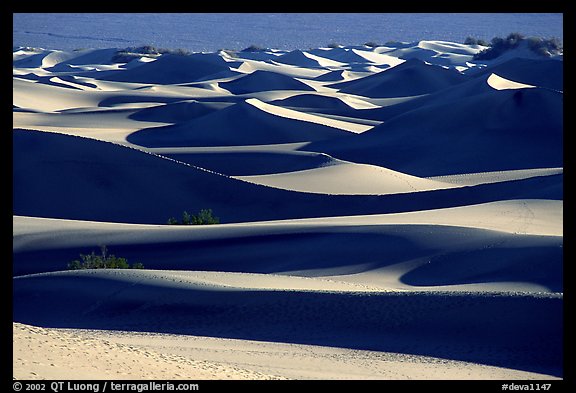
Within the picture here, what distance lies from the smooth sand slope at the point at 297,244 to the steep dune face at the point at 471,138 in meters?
0.10

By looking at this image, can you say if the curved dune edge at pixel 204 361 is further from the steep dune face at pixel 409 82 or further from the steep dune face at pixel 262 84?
the steep dune face at pixel 262 84

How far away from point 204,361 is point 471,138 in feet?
92.0

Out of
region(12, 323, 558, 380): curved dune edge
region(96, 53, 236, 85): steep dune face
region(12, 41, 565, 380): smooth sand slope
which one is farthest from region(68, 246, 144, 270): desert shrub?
region(96, 53, 236, 85): steep dune face

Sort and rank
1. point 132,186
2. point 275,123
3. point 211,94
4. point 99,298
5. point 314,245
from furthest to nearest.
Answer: point 211,94 < point 275,123 < point 132,186 < point 314,245 < point 99,298

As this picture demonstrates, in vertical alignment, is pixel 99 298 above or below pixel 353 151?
above

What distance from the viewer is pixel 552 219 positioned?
21.6 m

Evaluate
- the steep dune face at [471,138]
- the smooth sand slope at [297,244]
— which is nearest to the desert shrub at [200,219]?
the smooth sand slope at [297,244]

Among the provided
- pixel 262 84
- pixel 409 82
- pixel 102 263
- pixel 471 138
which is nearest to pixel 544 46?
pixel 409 82

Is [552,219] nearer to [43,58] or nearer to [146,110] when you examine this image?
[146,110]

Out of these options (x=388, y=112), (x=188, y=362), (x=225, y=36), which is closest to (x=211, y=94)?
(x=388, y=112)

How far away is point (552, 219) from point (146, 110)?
3127cm

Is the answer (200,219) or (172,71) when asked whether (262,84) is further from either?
(200,219)

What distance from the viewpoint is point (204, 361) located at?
11.1 m

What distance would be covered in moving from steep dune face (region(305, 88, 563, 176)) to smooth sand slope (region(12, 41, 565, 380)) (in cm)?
10
